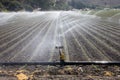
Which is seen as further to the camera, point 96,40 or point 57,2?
point 57,2

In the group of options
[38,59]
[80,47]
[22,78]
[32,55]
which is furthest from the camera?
[80,47]

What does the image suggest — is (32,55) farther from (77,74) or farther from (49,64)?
(77,74)

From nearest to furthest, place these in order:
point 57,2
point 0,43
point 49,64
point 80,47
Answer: point 49,64, point 80,47, point 0,43, point 57,2

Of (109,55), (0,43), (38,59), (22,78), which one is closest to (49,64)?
(38,59)

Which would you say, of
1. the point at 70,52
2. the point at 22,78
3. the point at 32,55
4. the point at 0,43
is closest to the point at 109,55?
the point at 70,52

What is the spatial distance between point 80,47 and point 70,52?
38.4 inches

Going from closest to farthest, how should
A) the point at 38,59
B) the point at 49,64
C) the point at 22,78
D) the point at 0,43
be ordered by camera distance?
1. the point at 22,78
2. the point at 49,64
3. the point at 38,59
4. the point at 0,43

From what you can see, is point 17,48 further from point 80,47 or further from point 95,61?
point 95,61

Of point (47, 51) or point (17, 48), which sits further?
point (17, 48)

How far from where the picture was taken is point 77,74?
7.50m

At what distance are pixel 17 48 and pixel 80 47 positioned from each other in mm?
2691

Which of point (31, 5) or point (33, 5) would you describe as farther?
point (33, 5)

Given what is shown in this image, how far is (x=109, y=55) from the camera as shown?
9.34m

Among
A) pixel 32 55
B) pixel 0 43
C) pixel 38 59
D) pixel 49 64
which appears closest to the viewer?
pixel 49 64
